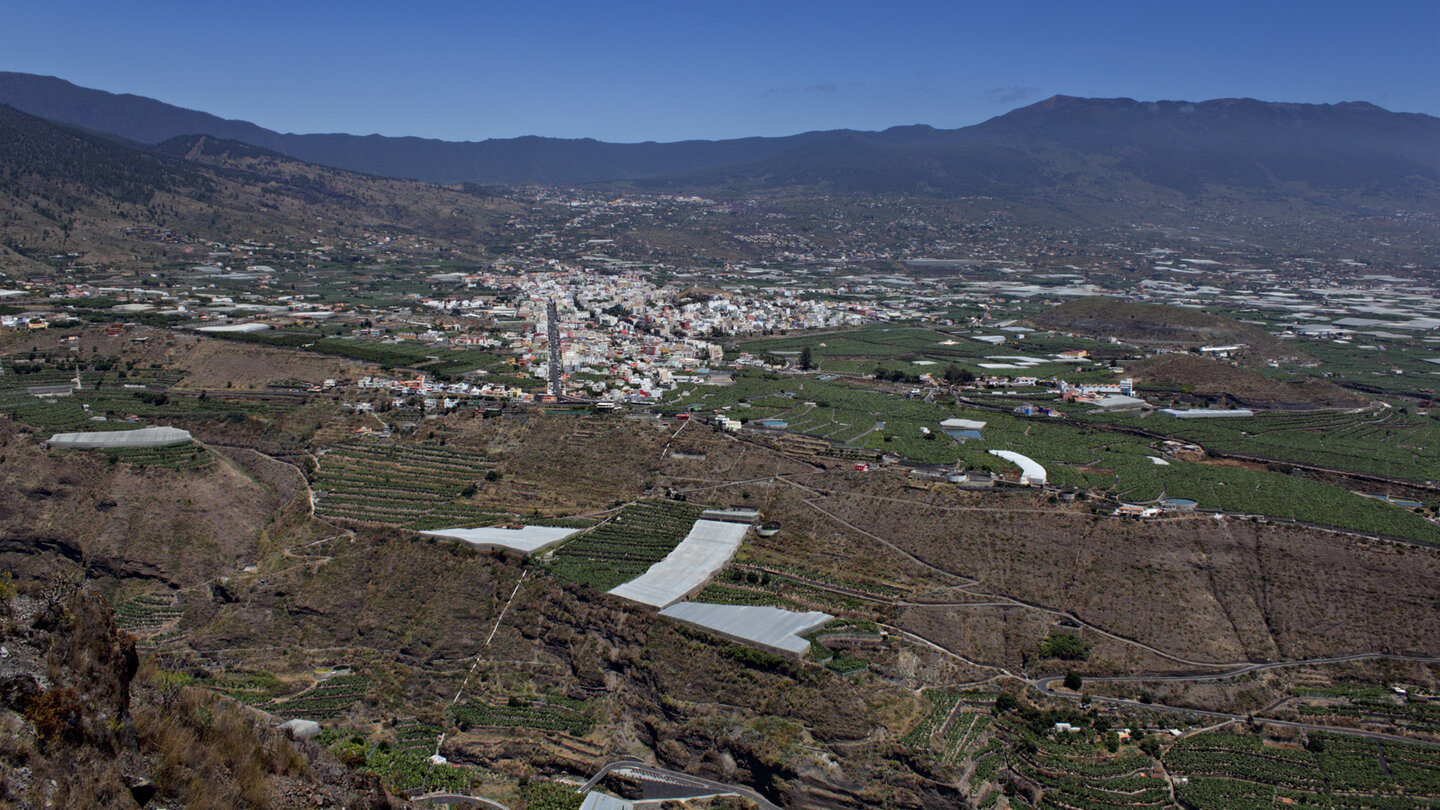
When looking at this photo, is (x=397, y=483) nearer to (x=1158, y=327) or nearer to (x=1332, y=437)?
(x=1332, y=437)

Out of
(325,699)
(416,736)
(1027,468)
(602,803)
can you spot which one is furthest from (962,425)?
(325,699)

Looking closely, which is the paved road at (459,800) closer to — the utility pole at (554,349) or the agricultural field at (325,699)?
the agricultural field at (325,699)

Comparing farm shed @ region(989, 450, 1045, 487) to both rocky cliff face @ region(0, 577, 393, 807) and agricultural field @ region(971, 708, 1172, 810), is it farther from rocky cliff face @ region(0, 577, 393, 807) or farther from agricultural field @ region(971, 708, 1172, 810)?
rocky cliff face @ region(0, 577, 393, 807)

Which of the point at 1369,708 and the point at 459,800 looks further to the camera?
the point at 1369,708

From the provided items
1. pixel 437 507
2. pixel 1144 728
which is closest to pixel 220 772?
pixel 1144 728

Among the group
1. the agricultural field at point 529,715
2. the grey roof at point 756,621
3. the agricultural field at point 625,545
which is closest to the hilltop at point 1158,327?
the agricultural field at point 625,545

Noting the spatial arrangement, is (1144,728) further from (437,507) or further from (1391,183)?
(1391,183)

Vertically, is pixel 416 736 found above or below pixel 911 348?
below
